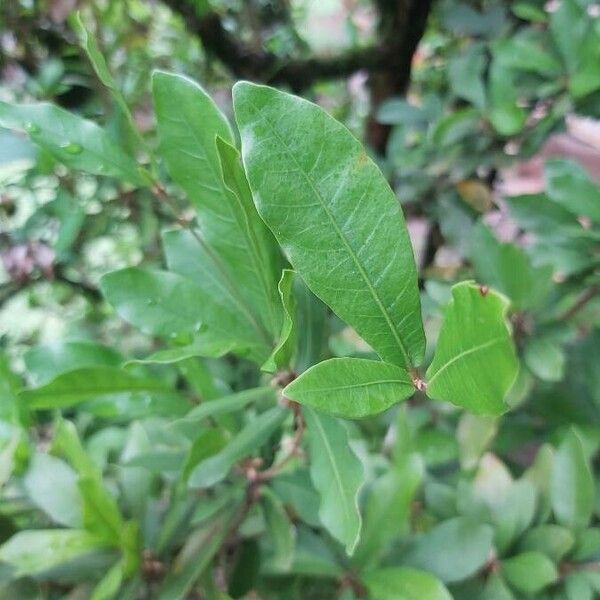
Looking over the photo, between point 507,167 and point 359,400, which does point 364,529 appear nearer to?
point 359,400

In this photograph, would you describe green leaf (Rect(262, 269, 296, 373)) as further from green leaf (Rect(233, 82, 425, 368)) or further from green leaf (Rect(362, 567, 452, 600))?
green leaf (Rect(362, 567, 452, 600))

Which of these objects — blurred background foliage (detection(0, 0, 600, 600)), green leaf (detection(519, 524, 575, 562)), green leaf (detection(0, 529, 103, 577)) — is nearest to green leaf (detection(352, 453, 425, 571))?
blurred background foliage (detection(0, 0, 600, 600))

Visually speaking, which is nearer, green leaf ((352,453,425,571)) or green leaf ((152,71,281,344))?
green leaf ((152,71,281,344))

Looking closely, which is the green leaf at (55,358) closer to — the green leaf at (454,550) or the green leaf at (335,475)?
the green leaf at (335,475)

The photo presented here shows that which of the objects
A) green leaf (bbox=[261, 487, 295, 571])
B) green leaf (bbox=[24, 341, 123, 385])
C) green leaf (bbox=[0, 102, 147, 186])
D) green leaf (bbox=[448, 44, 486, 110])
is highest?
green leaf (bbox=[0, 102, 147, 186])

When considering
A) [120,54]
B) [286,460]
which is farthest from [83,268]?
[286,460]

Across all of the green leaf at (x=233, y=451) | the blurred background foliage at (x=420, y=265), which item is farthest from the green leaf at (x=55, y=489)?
the green leaf at (x=233, y=451)
